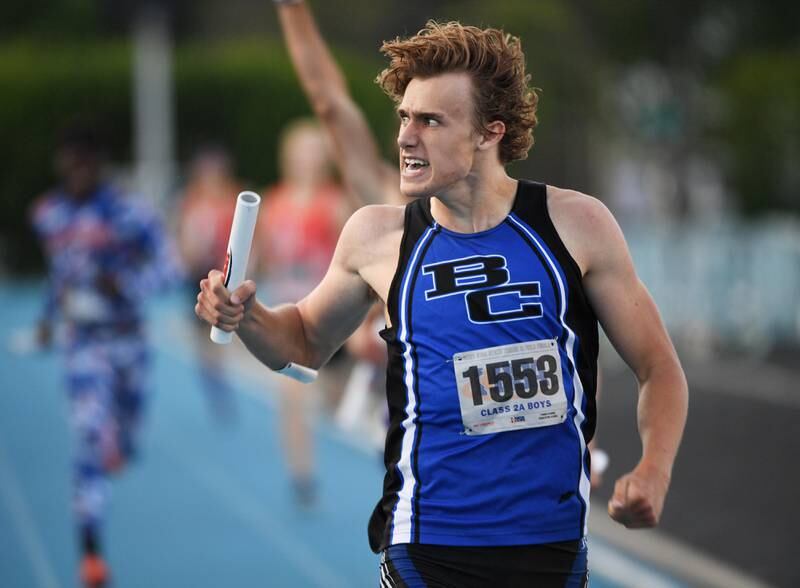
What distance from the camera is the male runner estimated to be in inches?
141

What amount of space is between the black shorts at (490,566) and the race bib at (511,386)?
12.6 inches

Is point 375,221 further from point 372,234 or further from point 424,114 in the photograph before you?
point 424,114

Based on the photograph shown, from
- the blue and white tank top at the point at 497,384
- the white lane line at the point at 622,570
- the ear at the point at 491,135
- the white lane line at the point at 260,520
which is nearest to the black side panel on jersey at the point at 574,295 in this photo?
the blue and white tank top at the point at 497,384

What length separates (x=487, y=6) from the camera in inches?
1419

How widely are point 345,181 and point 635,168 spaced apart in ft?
171

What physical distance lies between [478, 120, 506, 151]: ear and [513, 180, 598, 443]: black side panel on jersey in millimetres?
140

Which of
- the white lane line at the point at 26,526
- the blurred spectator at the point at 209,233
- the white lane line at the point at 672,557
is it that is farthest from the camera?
the blurred spectator at the point at 209,233

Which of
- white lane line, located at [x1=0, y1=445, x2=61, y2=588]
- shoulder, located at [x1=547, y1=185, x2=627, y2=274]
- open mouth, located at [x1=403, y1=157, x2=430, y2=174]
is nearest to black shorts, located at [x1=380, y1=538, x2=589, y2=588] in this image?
shoulder, located at [x1=547, y1=185, x2=627, y2=274]

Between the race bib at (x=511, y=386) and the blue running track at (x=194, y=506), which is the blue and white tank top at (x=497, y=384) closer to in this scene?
the race bib at (x=511, y=386)

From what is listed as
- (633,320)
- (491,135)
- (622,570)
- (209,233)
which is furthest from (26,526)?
(633,320)

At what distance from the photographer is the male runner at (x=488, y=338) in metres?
3.57

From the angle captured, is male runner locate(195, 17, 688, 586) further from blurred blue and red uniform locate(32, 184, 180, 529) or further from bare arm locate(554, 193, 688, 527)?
blurred blue and red uniform locate(32, 184, 180, 529)

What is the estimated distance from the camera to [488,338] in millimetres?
3588

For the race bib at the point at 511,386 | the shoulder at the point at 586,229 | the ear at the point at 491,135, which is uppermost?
the ear at the point at 491,135
